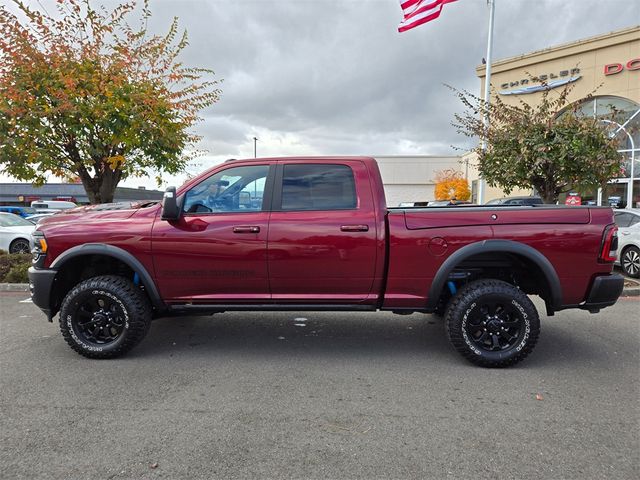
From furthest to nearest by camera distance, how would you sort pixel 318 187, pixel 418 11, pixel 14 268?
Answer: 1. pixel 418 11
2. pixel 14 268
3. pixel 318 187

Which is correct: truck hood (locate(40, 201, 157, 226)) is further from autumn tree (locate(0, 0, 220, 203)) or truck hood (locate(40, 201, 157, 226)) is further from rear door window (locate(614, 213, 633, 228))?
rear door window (locate(614, 213, 633, 228))

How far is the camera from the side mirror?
362cm

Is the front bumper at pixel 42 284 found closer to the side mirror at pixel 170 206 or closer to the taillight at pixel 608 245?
the side mirror at pixel 170 206

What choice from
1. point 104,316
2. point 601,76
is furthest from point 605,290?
point 601,76

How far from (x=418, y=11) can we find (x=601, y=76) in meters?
15.5

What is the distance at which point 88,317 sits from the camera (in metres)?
3.98

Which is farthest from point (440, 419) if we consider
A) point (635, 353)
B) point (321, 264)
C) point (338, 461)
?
point (635, 353)

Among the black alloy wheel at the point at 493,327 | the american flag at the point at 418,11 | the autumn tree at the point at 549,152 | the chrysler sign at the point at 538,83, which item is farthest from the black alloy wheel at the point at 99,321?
the chrysler sign at the point at 538,83

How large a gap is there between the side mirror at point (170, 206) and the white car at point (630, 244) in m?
8.52

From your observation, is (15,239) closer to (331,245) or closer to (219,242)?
(219,242)

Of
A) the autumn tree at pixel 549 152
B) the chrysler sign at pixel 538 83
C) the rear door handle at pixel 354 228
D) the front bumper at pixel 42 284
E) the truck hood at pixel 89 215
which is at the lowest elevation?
the front bumper at pixel 42 284

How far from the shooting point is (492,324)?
12.3 feet

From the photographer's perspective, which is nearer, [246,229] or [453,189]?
[246,229]

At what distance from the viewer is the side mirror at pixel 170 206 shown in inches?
143
